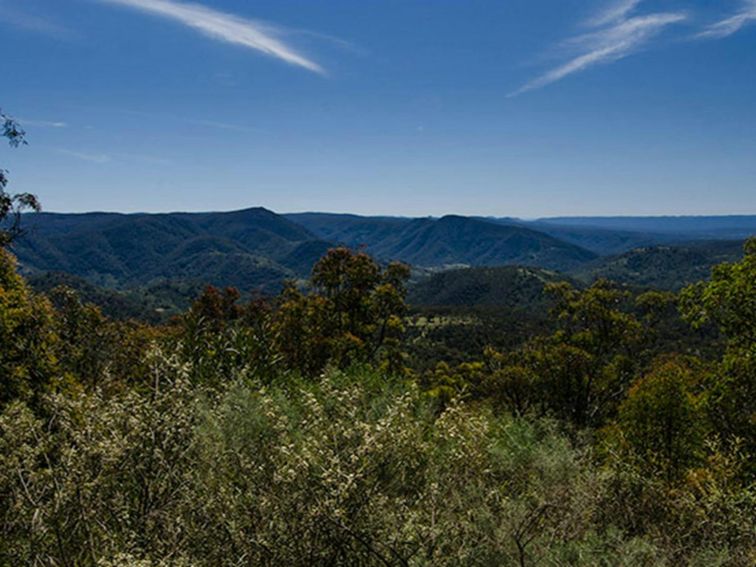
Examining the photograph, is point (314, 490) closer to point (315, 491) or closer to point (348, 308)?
point (315, 491)

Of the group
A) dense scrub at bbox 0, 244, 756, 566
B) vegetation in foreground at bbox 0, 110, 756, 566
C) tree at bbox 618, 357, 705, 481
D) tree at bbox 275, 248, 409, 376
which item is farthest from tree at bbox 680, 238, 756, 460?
tree at bbox 275, 248, 409, 376

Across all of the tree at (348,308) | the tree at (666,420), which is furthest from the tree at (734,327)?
the tree at (348,308)

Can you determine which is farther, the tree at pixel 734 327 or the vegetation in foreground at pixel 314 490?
the tree at pixel 734 327

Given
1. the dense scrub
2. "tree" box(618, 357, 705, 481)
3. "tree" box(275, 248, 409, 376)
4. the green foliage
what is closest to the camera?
the dense scrub

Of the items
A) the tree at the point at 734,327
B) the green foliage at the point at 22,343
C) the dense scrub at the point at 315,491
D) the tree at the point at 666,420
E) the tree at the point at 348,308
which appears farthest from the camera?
the tree at the point at 348,308

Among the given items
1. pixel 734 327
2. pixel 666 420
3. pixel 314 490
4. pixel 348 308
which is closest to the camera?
pixel 314 490

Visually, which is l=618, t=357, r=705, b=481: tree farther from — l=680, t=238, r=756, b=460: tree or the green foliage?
the green foliage

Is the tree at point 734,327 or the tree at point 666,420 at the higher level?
the tree at point 734,327

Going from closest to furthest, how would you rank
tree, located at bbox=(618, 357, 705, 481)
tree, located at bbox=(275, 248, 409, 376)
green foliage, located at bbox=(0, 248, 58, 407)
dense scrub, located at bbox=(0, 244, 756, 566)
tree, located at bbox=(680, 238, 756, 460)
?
dense scrub, located at bbox=(0, 244, 756, 566)
green foliage, located at bbox=(0, 248, 58, 407)
tree, located at bbox=(680, 238, 756, 460)
tree, located at bbox=(618, 357, 705, 481)
tree, located at bbox=(275, 248, 409, 376)

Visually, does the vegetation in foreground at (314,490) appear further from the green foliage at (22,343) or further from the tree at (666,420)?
the tree at (666,420)

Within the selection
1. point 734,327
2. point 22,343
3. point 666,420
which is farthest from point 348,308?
point 734,327

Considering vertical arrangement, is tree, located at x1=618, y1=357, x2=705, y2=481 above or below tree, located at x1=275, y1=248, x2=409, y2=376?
below

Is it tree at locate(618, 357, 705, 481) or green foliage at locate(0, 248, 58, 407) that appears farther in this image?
tree at locate(618, 357, 705, 481)

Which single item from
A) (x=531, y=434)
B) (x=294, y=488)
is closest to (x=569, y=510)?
(x=531, y=434)
